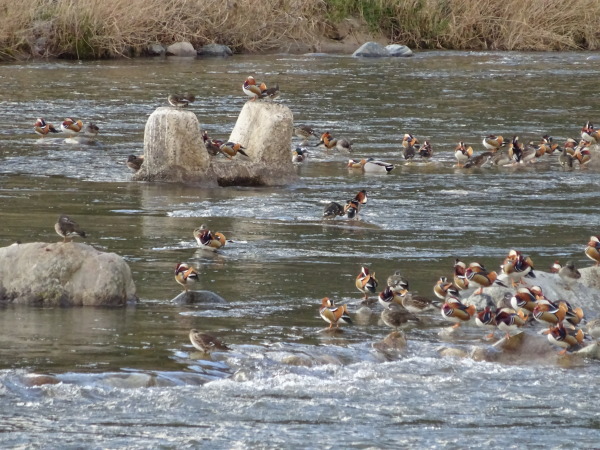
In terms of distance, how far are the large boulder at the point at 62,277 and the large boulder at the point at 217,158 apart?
286 inches

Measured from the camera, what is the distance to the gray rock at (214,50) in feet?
138

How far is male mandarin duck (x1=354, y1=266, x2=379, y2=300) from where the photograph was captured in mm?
11998

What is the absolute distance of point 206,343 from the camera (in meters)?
10.0

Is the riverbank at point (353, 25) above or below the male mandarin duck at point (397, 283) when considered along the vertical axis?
above

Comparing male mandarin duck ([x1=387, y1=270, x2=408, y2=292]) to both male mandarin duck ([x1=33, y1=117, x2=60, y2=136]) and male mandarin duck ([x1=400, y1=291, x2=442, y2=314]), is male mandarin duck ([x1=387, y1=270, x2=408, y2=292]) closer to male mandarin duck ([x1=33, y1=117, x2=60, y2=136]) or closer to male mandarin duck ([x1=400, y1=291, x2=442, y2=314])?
male mandarin duck ([x1=400, y1=291, x2=442, y2=314])

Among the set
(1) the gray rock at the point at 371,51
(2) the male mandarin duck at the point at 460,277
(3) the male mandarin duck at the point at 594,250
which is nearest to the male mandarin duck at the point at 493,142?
(3) the male mandarin duck at the point at 594,250

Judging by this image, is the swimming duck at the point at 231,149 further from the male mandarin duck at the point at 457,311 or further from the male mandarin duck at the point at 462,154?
the male mandarin duck at the point at 457,311

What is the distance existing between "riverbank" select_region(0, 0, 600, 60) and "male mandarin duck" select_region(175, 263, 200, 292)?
93.7 feet

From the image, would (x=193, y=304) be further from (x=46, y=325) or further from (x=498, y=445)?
(x=498, y=445)

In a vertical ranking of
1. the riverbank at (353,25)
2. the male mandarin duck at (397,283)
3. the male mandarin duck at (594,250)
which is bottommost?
the male mandarin duck at (397,283)

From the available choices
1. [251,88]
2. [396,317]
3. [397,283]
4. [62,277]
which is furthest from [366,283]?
[251,88]

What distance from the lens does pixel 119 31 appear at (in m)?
39.6

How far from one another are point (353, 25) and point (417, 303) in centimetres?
3496

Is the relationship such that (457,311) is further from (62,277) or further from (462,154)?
(462,154)
